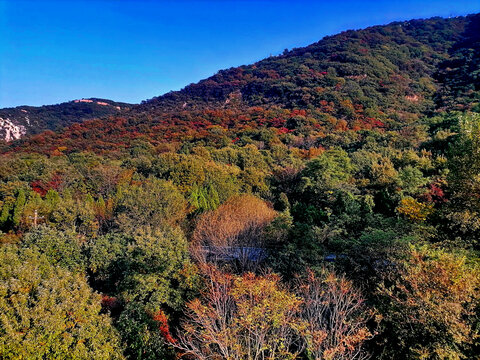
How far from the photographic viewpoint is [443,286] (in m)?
9.25

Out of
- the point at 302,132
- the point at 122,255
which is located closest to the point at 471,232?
the point at 122,255

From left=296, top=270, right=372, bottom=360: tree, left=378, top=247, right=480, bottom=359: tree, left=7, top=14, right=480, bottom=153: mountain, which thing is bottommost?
left=296, top=270, right=372, bottom=360: tree

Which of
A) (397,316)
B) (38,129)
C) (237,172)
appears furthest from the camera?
(38,129)

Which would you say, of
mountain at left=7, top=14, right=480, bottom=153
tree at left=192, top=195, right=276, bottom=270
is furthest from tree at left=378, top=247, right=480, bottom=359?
mountain at left=7, top=14, right=480, bottom=153

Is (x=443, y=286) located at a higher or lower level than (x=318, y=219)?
higher

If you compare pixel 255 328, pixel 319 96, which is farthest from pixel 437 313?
pixel 319 96

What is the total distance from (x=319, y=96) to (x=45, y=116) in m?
95.4

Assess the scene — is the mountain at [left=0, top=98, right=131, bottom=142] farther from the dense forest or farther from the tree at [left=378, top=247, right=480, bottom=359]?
the tree at [left=378, top=247, right=480, bottom=359]

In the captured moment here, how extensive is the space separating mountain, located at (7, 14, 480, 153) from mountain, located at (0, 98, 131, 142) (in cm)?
588

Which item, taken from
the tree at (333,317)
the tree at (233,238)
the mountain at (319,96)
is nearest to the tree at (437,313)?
the tree at (333,317)

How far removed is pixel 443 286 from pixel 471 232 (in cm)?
565

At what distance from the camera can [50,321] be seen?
9219mm

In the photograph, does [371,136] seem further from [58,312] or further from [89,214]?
[58,312]

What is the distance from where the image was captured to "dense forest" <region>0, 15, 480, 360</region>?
31.8 ft
